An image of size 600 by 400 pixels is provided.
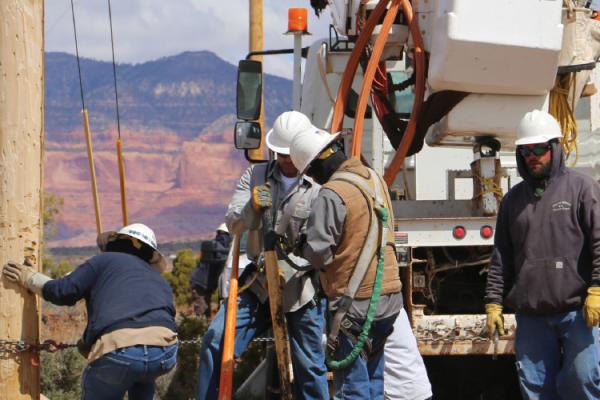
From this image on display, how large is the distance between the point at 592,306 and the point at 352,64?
3.15m

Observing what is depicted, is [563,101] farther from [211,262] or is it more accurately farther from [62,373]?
[211,262]

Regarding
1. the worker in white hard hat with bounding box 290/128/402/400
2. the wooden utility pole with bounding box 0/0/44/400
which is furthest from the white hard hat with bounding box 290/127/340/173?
the wooden utility pole with bounding box 0/0/44/400

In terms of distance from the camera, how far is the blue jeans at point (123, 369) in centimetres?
642

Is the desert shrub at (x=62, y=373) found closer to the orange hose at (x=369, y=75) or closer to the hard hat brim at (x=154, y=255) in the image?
the hard hat brim at (x=154, y=255)

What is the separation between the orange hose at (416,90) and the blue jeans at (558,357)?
2.04 metres

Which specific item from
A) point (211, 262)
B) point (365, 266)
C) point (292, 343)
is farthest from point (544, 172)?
point (211, 262)

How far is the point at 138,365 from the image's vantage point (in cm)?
646

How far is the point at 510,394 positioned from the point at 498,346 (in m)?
1.09

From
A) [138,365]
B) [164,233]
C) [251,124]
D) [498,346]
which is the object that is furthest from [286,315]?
[164,233]

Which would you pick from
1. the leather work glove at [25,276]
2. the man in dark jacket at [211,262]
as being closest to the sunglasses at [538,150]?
the leather work glove at [25,276]

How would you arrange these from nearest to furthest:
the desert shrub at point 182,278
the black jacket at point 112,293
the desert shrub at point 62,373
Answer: the black jacket at point 112,293
the desert shrub at point 62,373
the desert shrub at point 182,278

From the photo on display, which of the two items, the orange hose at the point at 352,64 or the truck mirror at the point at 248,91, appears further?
the truck mirror at the point at 248,91

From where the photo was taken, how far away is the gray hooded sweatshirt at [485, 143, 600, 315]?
6.17m

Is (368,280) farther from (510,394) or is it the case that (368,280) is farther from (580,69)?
(510,394)
